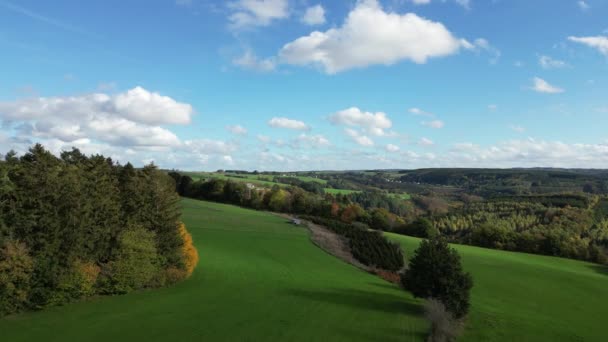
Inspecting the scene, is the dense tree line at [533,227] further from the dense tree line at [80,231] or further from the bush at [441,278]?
the dense tree line at [80,231]

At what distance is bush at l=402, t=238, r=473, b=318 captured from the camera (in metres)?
28.5

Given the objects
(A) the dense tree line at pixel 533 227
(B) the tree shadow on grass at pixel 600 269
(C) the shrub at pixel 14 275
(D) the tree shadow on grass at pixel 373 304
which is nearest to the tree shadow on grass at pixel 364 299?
(D) the tree shadow on grass at pixel 373 304

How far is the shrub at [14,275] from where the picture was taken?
25.2 metres

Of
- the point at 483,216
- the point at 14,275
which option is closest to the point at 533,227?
the point at 483,216

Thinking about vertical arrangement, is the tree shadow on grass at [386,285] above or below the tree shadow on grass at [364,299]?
below

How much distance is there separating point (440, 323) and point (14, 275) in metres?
29.4

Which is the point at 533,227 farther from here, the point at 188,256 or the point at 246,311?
the point at 246,311

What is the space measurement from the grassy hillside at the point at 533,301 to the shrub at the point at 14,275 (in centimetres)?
3148

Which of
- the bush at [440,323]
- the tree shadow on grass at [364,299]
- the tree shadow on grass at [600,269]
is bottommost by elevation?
the tree shadow on grass at [600,269]

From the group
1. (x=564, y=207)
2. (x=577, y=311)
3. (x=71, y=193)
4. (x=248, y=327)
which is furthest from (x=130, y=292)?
(x=564, y=207)

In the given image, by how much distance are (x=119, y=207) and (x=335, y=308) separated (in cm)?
2233

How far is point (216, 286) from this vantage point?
36.3m

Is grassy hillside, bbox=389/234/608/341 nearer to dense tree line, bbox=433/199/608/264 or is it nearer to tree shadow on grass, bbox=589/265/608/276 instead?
tree shadow on grass, bbox=589/265/608/276

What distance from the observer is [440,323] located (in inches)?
979
